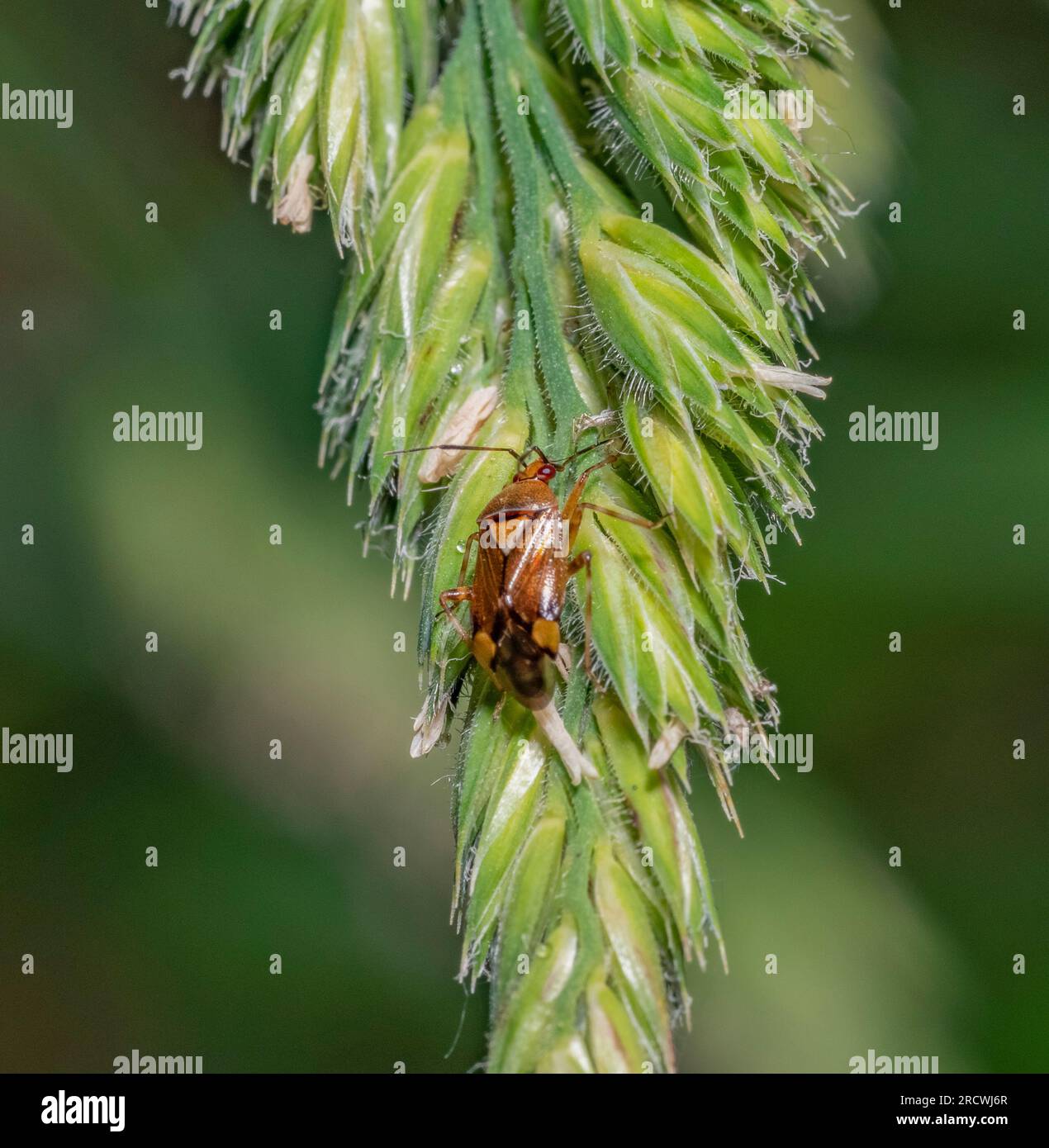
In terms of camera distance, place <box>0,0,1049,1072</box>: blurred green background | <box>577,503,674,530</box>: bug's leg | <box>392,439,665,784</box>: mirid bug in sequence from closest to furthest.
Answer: <box>392,439,665,784</box>: mirid bug < <box>577,503,674,530</box>: bug's leg < <box>0,0,1049,1072</box>: blurred green background

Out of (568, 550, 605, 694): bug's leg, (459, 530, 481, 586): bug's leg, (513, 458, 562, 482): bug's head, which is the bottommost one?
(568, 550, 605, 694): bug's leg

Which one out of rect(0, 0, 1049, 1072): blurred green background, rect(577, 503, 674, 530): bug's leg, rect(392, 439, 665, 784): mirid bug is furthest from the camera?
rect(0, 0, 1049, 1072): blurred green background

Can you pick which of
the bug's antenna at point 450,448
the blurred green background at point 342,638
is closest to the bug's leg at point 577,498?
the bug's antenna at point 450,448

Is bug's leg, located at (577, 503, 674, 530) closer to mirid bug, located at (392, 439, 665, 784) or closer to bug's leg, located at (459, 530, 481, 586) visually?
mirid bug, located at (392, 439, 665, 784)

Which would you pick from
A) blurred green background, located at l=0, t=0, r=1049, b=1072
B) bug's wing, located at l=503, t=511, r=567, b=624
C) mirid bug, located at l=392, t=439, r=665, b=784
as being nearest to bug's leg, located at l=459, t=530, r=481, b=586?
mirid bug, located at l=392, t=439, r=665, b=784

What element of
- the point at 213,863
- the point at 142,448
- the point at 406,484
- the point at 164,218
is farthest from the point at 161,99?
the point at 213,863

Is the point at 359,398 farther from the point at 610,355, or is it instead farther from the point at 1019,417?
the point at 1019,417

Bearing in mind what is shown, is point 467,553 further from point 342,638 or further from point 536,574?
point 342,638

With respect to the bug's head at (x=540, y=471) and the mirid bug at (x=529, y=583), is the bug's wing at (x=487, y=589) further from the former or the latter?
the bug's head at (x=540, y=471)
